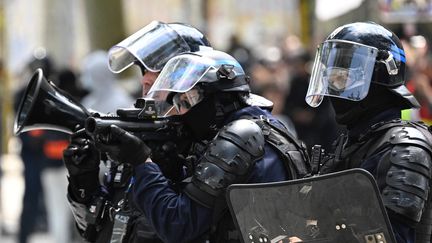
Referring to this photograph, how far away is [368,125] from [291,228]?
2.27 ft

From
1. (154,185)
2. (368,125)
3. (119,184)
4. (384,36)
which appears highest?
(384,36)

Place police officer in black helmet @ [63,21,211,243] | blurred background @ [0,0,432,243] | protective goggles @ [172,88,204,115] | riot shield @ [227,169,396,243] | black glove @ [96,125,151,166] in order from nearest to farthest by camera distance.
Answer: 1. riot shield @ [227,169,396,243]
2. black glove @ [96,125,151,166]
3. protective goggles @ [172,88,204,115]
4. police officer in black helmet @ [63,21,211,243]
5. blurred background @ [0,0,432,243]

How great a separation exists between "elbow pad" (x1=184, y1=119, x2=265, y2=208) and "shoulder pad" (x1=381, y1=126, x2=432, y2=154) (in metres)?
0.51

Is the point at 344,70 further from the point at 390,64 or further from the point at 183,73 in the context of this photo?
the point at 183,73

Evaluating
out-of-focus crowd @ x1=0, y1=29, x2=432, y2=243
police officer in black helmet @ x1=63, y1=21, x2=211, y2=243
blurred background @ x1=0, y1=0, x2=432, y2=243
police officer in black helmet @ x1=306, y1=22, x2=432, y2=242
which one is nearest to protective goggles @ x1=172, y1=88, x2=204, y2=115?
police officer in black helmet @ x1=306, y1=22, x2=432, y2=242

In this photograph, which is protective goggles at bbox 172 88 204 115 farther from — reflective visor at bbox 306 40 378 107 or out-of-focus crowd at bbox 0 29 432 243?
out-of-focus crowd at bbox 0 29 432 243

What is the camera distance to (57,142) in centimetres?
990

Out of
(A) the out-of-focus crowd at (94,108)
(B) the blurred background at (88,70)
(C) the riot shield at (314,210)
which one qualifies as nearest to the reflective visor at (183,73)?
(C) the riot shield at (314,210)

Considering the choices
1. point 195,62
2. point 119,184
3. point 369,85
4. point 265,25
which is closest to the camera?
point 369,85

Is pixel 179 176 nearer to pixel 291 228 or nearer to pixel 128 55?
pixel 128 55

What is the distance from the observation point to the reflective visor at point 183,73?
14.4 feet

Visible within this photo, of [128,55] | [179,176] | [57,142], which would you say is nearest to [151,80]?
[128,55]

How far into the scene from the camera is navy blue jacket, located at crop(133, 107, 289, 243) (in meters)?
4.21

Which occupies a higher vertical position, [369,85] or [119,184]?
[369,85]
